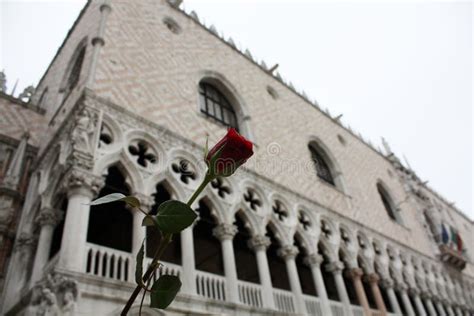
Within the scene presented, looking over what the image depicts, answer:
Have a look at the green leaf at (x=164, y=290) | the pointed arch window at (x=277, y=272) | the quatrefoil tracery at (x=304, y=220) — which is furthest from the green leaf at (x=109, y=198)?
the pointed arch window at (x=277, y=272)

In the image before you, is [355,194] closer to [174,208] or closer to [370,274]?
[370,274]

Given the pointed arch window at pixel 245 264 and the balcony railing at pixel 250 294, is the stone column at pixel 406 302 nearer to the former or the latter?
the pointed arch window at pixel 245 264

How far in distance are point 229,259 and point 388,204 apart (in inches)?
434

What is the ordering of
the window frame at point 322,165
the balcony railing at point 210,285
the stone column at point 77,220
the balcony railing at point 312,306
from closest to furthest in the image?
Answer: the stone column at point 77,220
the balcony railing at point 210,285
the balcony railing at point 312,306
the window frame at point 322,165

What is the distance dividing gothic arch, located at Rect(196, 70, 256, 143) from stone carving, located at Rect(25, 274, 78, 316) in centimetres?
620

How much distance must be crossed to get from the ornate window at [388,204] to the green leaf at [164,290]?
15.2m

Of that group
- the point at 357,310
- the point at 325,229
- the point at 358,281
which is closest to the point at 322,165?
the point at 325,229

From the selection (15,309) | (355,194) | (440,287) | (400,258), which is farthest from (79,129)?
(440,287)

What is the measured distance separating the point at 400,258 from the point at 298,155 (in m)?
5.13

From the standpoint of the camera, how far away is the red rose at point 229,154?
32.5 inches

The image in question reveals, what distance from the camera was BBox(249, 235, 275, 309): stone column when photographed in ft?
20.7

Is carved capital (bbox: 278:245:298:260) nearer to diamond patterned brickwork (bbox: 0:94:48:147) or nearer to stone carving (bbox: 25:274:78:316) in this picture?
stone carving (bbox: 25:274:78:316)

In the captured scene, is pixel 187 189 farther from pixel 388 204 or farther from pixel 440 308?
pixel 388 204

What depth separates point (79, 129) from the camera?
5.44m
